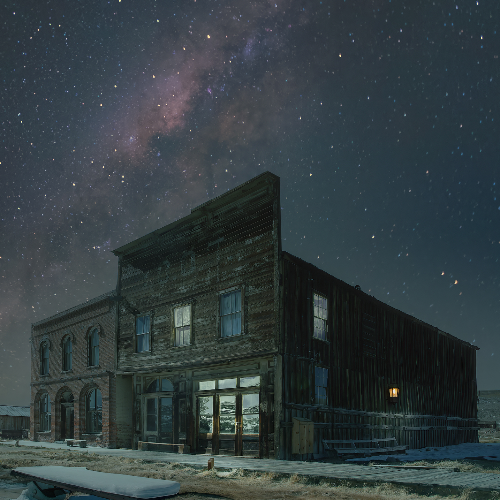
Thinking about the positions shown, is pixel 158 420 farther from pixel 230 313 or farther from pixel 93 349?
pixel 93 349

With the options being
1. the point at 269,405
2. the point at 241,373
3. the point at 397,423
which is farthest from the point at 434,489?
the point at 397,423

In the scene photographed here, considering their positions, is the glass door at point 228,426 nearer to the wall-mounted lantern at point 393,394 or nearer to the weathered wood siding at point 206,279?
the weathered wood siding at point 206,279

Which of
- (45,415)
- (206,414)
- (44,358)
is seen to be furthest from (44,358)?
(206,414)

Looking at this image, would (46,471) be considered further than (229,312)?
No

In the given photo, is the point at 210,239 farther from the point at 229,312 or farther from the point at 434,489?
the point at 434,489

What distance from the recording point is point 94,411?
26938 mm

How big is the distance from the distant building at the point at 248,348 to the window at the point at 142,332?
1.8 inches

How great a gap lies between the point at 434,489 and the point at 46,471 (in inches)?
271

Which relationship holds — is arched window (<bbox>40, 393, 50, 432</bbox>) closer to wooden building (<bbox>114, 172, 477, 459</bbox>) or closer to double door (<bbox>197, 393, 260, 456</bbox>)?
wooden building (<bbox>114, 172, 477, 459</bbox>)

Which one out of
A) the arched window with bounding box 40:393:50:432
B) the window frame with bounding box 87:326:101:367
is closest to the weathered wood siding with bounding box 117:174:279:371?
the window frame with bounding box 87:326:101:367

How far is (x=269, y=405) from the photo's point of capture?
17125 millimetres

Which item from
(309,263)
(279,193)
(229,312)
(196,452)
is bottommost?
(196,452)

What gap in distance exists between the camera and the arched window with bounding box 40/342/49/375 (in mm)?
31922

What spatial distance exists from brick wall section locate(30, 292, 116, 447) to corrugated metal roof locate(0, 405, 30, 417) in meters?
19.4
